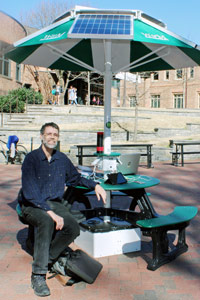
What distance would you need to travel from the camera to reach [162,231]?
12.9ft

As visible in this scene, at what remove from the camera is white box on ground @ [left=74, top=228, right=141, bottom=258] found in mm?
4211

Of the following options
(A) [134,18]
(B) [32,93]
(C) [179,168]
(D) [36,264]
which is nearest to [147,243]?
(D) [36,264]

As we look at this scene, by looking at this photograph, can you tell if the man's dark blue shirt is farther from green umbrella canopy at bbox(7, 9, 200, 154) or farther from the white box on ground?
green umbrella canopy at bbox(7, 9, 200, 154)

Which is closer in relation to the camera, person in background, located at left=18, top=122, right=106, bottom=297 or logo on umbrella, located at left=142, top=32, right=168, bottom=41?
person in background, located at left=18, top=122, right=106, bottom=297

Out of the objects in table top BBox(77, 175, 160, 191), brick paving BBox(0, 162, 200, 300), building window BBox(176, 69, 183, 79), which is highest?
building window BBox(176, 69, 183, 79)

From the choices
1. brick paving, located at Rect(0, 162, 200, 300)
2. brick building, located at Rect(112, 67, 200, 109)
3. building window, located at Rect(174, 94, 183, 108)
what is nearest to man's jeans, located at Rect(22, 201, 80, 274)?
brick paving, located at Rect(0, 162, 200, 300)

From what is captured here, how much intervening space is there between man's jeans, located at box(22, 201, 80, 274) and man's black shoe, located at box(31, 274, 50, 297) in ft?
0.21

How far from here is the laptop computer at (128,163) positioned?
4.34m

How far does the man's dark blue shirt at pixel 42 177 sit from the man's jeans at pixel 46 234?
100 millimetres

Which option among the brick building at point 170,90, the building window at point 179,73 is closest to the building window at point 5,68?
the brick building at point 170,90

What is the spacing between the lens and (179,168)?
1230cm

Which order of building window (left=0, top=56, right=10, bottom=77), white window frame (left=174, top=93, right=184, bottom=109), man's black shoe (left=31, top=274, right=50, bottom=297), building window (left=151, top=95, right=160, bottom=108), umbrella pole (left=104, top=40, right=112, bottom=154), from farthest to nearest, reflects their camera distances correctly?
building window (left=151, top=95, right=160, bottom=108), white window frame (left=174, top=93, right=184, bottom=109), building window (left=0, top=56, right=10, bottom=77), umbrella pole (left=104, top=40, right=112, bottom=154), man's black shoe (left=31, top=274, right=50, bottom=297)

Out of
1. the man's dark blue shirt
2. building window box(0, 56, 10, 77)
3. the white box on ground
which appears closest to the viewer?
the man's dark blue shirt

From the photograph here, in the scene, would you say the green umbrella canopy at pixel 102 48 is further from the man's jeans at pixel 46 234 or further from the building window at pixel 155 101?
the building window at pixel 155 101
